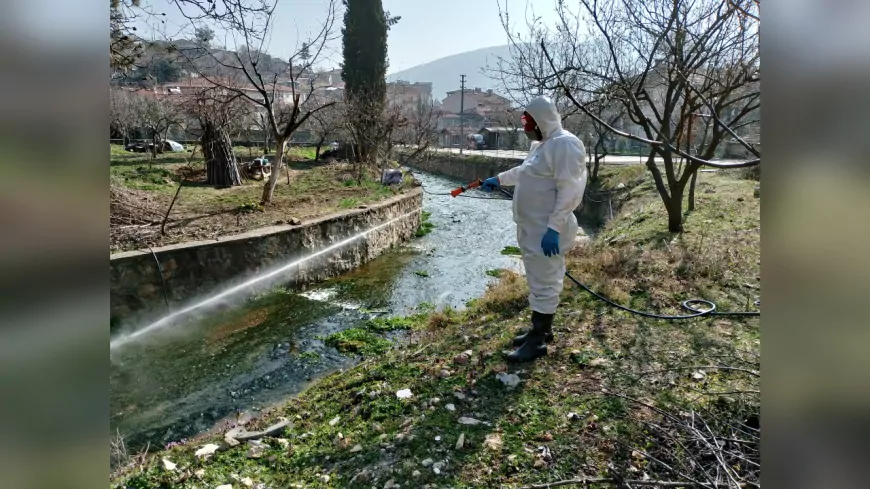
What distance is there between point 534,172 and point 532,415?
180 cm

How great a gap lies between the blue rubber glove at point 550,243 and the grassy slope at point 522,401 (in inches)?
37.9

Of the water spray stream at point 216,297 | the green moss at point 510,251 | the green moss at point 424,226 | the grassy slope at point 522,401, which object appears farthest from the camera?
the green moss at point 424,226

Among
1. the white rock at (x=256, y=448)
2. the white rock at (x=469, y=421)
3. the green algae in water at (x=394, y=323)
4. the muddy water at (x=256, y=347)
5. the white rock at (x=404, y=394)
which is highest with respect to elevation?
the white rock at (x=469, y=421)

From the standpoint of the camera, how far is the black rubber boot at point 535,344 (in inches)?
168

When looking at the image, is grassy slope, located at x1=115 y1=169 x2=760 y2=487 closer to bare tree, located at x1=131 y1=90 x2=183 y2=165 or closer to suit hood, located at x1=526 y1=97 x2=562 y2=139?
suit hood, located at x1=526 y1=97 x2=562 y2=139

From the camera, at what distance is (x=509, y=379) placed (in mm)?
3977

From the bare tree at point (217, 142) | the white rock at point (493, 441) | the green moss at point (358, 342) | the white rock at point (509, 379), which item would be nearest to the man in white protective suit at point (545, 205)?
the white rock at point (509, 379)

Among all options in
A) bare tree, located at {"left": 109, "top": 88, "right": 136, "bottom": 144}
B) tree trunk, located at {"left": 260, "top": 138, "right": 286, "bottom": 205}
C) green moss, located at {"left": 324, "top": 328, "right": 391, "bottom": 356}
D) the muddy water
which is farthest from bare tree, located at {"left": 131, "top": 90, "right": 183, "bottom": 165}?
green moss, located at {"left": 324, "top": 328, "right": 391, "bottom": 356}

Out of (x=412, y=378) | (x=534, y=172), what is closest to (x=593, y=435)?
(x=412, y=378)

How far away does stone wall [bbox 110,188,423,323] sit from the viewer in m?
6.79

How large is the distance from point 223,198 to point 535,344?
949cm

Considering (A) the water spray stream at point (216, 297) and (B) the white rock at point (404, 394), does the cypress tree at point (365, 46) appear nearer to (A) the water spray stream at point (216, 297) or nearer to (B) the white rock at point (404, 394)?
(A) the water spray stream at point (216, 297)

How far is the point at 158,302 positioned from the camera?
7.05 m

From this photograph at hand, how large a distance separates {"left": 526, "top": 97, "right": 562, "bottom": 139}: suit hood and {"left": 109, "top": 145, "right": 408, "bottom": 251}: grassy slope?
5938 millimetres
